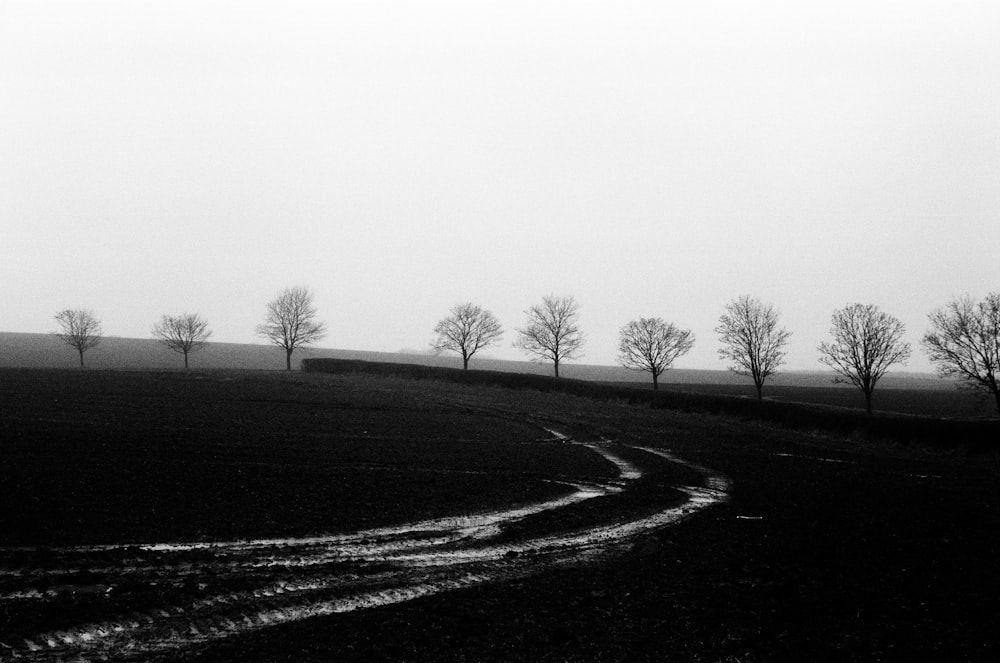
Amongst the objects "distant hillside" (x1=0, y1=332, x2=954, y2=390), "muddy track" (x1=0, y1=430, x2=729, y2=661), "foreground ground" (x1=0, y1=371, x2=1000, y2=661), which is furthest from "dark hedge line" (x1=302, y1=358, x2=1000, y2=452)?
"distant hillside" (x1=0, y1=332, x2=954, y2=390)

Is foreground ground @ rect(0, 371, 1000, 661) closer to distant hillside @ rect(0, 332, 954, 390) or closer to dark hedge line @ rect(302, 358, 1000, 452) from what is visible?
dark hedge line @ rect(302, 358, 1000, 452)

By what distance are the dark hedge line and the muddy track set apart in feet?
98.3

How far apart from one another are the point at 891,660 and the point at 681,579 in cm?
332

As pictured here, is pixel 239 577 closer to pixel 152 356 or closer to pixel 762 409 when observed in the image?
pixel 762 409

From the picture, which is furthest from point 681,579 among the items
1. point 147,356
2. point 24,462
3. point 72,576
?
point 147,356

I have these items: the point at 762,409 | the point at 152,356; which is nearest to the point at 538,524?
the point at 762,409

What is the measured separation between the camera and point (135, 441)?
21406 millimetres

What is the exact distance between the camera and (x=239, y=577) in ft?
30.3

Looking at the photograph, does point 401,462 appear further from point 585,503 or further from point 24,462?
point 24,462

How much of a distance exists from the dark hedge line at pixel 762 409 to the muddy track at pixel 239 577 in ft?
98.3

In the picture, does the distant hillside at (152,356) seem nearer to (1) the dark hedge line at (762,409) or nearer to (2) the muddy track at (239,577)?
(1) the dark hedge line at (762,409)

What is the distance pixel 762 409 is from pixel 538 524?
126 ft

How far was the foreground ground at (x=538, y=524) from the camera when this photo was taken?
24.3 ft

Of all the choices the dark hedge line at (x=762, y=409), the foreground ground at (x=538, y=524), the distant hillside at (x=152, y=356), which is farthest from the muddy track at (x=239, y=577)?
the distant hillside at (x=152, y=356)
